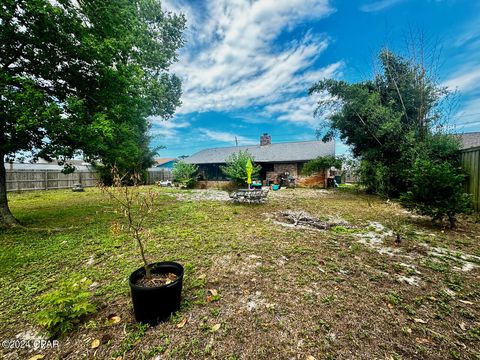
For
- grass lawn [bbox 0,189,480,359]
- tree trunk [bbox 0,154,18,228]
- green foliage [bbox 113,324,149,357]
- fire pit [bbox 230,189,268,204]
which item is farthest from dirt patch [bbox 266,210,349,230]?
tree trunk [bbox 0,154,18,228]

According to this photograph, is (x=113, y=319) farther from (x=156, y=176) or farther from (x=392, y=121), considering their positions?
(x=156, y=176)

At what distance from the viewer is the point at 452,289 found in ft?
8.33

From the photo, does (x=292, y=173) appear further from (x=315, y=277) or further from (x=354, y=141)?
(x=315, y=277)

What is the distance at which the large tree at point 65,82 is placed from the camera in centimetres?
421

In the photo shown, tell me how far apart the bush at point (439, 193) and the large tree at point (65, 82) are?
802 cm

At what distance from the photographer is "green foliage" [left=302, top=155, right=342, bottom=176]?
45.3 ft

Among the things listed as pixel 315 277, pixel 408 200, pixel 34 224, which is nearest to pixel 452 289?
pixel 315 277

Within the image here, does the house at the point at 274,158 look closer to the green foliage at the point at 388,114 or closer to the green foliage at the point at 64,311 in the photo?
the green foliage at the point at 388,114

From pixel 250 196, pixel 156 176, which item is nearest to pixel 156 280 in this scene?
pixel 250 196

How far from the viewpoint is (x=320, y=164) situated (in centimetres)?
1515

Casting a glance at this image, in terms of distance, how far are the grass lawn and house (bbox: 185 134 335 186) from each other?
12322 millimetres

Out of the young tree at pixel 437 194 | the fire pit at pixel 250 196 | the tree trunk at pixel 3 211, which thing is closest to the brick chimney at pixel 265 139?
the fire pit at pixel 250 196

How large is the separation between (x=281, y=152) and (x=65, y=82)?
627 inches

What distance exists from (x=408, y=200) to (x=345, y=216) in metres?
1.72
